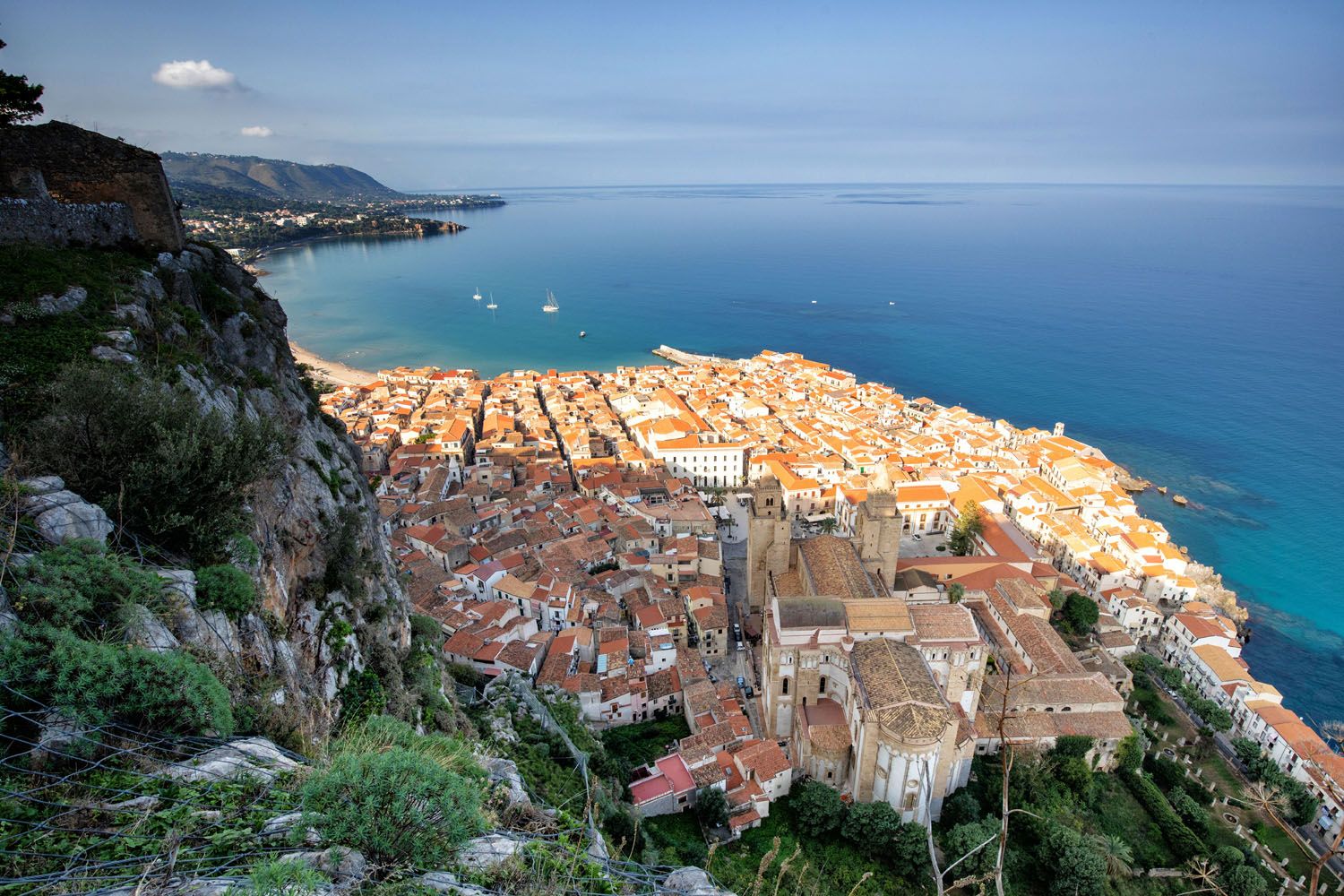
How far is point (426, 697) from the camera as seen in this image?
36.3ft

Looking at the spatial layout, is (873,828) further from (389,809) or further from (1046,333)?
(1046,333)

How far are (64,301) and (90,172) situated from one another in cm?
538

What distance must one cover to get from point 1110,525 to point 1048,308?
68.0 meters

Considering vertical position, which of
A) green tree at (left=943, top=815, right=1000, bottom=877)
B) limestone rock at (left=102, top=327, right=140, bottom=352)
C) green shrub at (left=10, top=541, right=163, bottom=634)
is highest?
limestone rock at (left=102, top=327, right=140, bottom=352)

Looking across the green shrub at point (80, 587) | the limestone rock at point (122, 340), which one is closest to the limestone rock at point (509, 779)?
the green shrub at point (80, 587)

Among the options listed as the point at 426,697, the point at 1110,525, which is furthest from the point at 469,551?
the point at 1110,525

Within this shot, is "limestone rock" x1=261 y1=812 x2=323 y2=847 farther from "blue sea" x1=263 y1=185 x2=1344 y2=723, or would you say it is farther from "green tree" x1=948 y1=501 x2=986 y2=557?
"blue sea" x1=263 y1=185 x2=1344 y2=723

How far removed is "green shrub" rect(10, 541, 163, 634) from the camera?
4.74m

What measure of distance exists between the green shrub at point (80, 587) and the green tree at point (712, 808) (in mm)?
13314

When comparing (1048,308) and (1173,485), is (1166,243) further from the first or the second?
(1173,485)

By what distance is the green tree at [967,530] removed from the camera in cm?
3058

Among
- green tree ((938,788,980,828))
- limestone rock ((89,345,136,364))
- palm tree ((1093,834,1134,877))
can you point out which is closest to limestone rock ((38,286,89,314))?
limestone rock ((89,345,136,364))

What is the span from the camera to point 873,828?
15117 mm

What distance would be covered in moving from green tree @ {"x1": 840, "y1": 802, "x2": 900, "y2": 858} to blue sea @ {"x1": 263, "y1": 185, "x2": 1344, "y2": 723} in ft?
71.0
